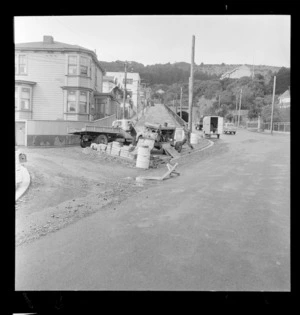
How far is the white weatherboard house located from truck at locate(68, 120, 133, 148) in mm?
479

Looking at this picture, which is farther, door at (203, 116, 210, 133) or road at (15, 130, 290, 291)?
door at (203, 116, 210, 133)

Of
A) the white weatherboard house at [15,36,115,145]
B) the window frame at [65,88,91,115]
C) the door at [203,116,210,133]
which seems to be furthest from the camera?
the door at [203,116,210,133]

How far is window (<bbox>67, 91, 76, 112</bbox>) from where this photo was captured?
16.3m

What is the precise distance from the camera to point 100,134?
53.3ft

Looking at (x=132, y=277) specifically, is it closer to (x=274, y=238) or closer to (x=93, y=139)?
(x=274, y=238)

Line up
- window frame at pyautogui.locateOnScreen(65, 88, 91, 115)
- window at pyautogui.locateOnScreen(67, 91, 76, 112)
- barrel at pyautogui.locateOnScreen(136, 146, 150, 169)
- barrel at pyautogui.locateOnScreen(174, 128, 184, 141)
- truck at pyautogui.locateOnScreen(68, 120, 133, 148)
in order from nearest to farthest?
1. barrel at pyautogui.locateOnScreen(136, 146, 150, 169)
2. truck at pyautogui.locateOnScreen(68, 120, 133, 148)
3. window frame at pyautogui.locateOnScreen(65, 88, 91, 115)
4. window at pyautogui.locateOnScreen(67, 91, 76, 112)
5. barrel at pyautogui.locateOnScreen(174, 128, 184, 141)

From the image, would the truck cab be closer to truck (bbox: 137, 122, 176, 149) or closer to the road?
truck (bbox: 137, 122, 176, 149)

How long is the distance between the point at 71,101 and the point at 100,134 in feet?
7.94

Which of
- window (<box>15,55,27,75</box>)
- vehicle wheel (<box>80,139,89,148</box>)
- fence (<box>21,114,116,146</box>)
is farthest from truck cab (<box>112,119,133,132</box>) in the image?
window (<box>15,55,27,75</box>)

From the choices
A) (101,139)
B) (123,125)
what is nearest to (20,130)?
(101,139)

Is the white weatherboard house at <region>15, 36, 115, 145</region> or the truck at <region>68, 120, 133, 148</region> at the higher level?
the white weatherboard house at <region>15, 36, 115, 145</region>
